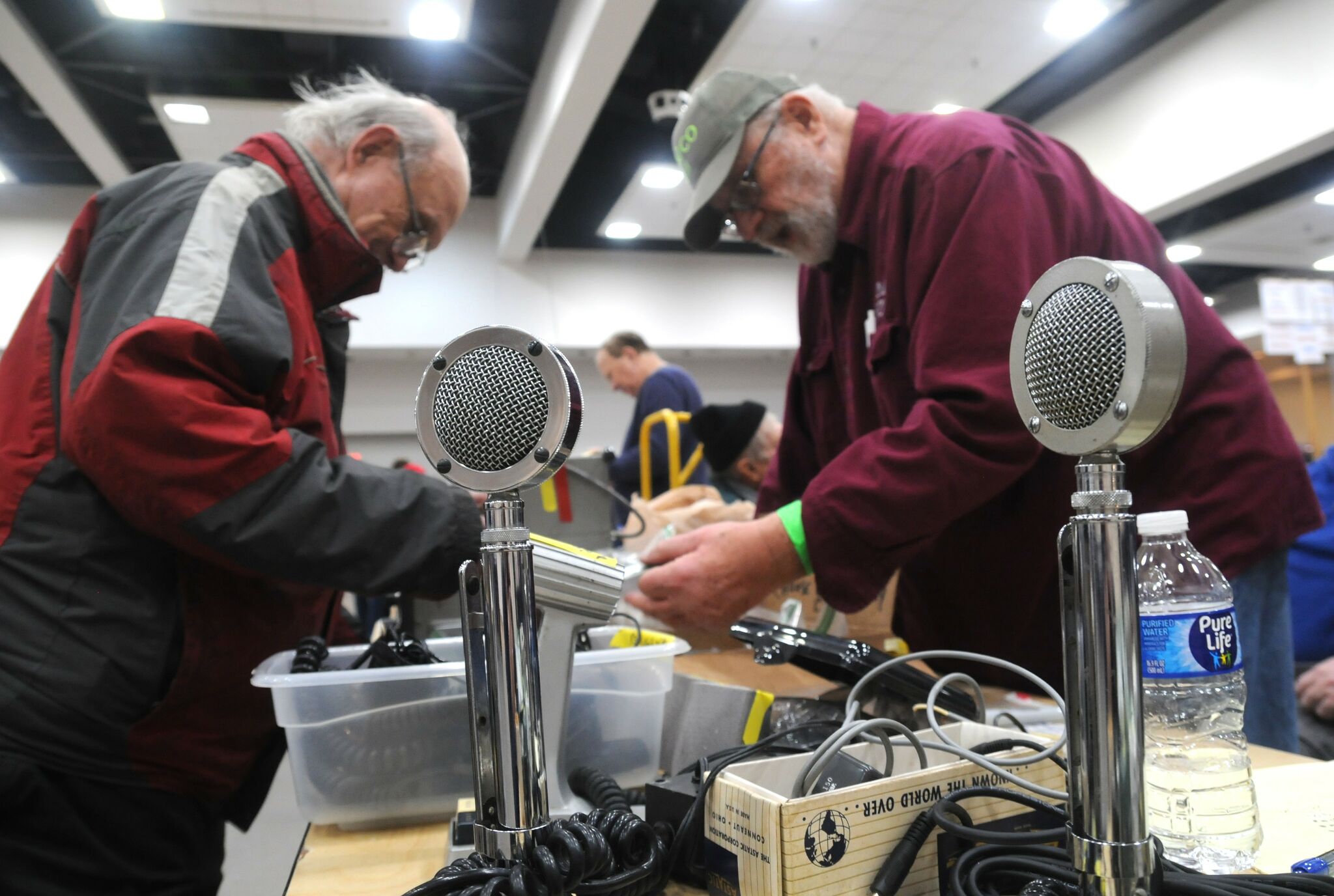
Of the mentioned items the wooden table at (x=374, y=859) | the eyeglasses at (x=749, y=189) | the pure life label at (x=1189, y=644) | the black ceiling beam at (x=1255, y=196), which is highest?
the black ceiling beam at (x=1255, y=196)

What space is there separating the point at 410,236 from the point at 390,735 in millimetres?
937

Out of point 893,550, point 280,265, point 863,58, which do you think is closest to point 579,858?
point 893,550

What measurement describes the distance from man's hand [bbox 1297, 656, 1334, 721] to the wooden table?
1036 millimetres

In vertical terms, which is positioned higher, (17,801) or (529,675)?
(529,675)

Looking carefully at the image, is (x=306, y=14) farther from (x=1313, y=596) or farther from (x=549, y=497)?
(x=1313, y=596)

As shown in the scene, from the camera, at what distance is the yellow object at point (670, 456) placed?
3.22m

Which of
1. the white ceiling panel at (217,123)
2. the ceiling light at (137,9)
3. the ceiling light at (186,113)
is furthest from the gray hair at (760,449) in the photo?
the ceiling light at (186,113)

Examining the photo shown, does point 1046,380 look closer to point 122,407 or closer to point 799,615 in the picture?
point 122,407

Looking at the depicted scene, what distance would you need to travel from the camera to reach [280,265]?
1053 millimetres

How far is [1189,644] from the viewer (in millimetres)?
554

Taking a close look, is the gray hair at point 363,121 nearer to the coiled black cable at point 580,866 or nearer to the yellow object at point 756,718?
the yellow object at point 756,718

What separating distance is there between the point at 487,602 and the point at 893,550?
60 centimetres

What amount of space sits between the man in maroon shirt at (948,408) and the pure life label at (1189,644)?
356mm

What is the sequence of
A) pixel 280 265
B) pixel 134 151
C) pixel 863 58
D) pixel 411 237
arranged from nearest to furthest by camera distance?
pixel 280 265 < pixel 411 237 < pixel 863 58 < pixel 134 151
